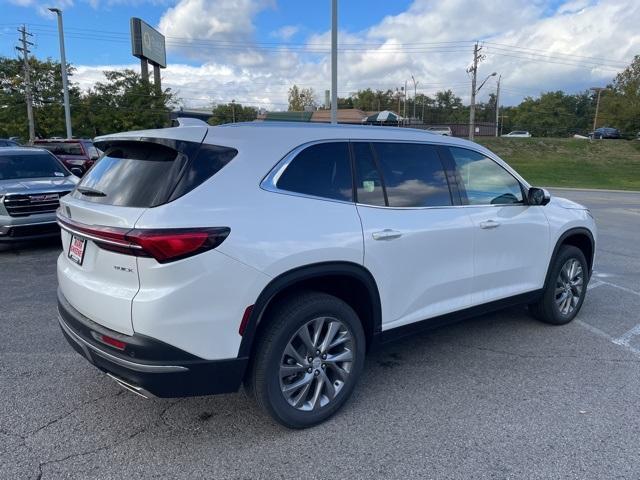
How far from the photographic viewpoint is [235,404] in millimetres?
3363

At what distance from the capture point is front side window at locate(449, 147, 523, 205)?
3.96 metres

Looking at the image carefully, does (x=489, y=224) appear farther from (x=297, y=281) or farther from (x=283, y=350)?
(x=283, y=350)

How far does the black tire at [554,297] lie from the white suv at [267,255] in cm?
111

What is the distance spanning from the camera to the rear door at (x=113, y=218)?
8.48 ft

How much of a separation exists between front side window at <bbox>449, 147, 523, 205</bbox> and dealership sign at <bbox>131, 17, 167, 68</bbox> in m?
45.5

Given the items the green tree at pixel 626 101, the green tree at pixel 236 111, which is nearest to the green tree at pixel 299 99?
the green tree at pixel 236 111

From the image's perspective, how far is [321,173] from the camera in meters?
3.11

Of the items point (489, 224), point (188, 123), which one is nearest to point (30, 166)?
point (188, 123)

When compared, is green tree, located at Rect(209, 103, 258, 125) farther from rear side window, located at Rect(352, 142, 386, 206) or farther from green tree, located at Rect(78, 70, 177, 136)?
rear side window, located at Rect(352, 142, 386, 206)

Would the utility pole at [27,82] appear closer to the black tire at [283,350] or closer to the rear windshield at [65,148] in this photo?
the rear windshield at [65,148]

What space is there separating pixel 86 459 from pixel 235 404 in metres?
0.95

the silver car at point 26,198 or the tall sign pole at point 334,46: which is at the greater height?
the tall sign pole at point 334,46

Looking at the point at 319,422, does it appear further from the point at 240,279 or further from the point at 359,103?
the point at 359,103

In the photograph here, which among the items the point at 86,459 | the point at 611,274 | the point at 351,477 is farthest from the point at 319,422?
the point at 611,274
